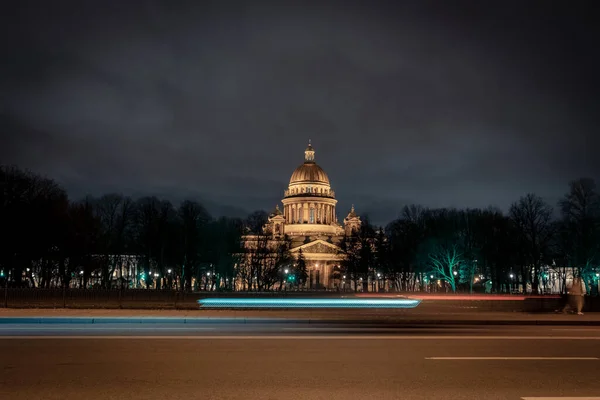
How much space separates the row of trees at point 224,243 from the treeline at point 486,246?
15 centimetres

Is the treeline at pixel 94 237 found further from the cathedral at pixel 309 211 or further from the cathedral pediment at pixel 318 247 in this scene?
the cathedral at pixel 309 211

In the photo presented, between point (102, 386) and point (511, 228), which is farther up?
point (511, 228)

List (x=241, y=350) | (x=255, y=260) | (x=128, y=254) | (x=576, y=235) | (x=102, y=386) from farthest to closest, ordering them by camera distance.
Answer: (x=255, y=260), (x=128, y=254), (x=576, y=235), (x=241, y=350), (x=102, y=386)

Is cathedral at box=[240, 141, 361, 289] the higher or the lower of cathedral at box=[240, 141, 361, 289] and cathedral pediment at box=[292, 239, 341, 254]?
the higher

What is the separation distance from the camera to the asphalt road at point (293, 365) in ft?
32.1

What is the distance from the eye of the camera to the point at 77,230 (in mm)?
59219

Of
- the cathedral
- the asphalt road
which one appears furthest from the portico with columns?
the asphalt road

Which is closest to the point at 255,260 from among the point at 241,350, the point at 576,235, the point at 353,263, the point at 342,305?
the point at 353,263

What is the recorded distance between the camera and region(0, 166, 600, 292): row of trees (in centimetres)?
5684

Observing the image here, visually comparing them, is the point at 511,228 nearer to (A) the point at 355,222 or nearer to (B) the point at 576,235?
(B) the point at 576,235

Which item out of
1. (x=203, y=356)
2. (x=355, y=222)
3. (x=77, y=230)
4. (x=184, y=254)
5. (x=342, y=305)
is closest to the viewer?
(x=203, y=356)

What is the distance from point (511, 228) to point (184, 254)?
41.9m

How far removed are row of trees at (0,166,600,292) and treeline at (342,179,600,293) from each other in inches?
6.0

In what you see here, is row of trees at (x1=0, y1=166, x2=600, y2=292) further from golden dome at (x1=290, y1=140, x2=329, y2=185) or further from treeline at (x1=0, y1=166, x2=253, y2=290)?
golden dome at (x1=290, y1=140, x2=329, y2=185)
